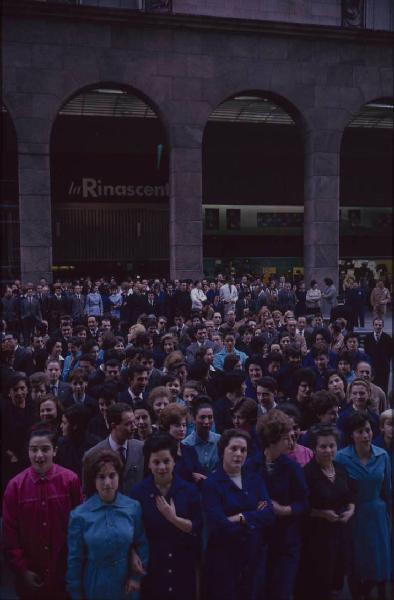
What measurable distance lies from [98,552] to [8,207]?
20869 mm

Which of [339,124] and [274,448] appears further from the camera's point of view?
[339,124]

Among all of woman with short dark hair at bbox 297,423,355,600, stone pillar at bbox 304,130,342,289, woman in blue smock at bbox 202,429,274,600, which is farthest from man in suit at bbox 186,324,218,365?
stone pillar at bbox 304,130,342,289

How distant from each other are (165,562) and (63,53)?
19.0 meters

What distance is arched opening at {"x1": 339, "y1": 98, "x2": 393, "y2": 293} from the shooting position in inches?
1254

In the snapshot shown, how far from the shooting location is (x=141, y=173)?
95.2ft

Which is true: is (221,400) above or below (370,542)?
above

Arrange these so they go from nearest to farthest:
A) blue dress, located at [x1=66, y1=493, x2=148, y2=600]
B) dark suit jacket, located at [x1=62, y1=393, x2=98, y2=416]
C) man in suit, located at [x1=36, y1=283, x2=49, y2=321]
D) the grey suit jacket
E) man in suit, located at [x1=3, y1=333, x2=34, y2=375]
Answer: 1. blue dress, located at [x1=66, y1=493, x2=148, y2=600]
2. the grey suit jacket
3. dark suit jacket, located at [x1=62, y1=393, x2=98, y2=416]
4. man in suit, located at [x1=3, y1=333, x2=34, y2=375]
5. man in suit, located at [x1=36, y1=283, x2=49, y2=321]

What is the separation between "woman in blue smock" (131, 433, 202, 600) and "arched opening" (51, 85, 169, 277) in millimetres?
24123

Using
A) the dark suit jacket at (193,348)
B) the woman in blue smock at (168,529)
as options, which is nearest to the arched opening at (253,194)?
the dark suit jacket at (193,348)

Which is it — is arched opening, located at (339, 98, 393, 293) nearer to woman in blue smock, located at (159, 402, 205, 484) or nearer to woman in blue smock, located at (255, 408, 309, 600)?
woman in blue smock, located at (159, 402, 205, 484)

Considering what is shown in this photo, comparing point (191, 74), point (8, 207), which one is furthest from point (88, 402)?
point (8, 207)

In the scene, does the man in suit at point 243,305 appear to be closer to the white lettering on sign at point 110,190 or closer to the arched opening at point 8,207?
the arched opening at point 8,207

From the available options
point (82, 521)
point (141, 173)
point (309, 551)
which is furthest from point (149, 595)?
point (141, 173)

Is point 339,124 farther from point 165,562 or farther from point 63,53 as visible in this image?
point 165,562
